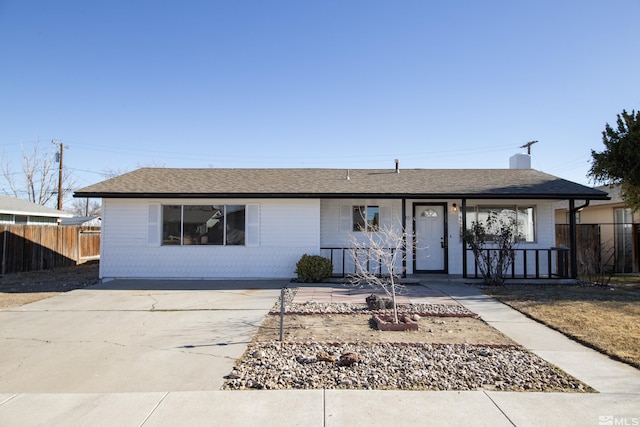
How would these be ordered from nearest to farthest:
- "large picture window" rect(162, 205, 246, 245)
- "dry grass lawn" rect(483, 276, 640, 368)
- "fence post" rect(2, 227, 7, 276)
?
"dry grass lawn" rect(483, 276, 640, 368) → "large picture window" rect(162, 205, 246, 245) → "fence post" rect(2, 227, 7, 276)

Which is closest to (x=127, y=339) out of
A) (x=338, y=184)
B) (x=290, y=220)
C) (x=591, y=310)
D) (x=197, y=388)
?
(x=197, y=388)

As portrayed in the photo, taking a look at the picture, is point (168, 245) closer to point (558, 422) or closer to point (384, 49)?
point (384, 49)

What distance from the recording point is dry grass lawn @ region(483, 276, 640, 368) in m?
5.35

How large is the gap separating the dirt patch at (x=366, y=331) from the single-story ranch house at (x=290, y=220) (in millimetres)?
4441

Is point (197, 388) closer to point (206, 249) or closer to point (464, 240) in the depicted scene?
point (206, 249)

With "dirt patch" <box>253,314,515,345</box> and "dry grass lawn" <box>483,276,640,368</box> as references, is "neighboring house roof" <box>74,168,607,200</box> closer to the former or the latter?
"dry grass lawn" <box>483,276,640,368</box>

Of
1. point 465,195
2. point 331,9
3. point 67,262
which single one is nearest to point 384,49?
point 331,9

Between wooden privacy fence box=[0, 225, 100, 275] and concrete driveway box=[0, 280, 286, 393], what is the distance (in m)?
7.32

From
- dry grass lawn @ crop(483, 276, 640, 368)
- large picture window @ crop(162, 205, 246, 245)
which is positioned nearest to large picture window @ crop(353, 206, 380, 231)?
large picture window @ crop(162, 205, 246, 245)

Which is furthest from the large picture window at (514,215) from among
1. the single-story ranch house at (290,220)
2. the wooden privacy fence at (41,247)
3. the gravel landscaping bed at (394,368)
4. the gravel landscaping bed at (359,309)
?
the wooden privacy fence at (41,247)

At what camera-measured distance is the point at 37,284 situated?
1145 centimetres

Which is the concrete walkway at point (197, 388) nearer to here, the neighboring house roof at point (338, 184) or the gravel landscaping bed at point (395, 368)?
the gravel landscaping bed at point (395, 368)

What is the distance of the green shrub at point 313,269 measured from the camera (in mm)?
10953

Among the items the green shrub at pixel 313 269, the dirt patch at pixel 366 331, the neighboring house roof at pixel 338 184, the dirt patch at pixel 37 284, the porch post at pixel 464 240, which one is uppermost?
the neighboring house roof at pixel 338 184
